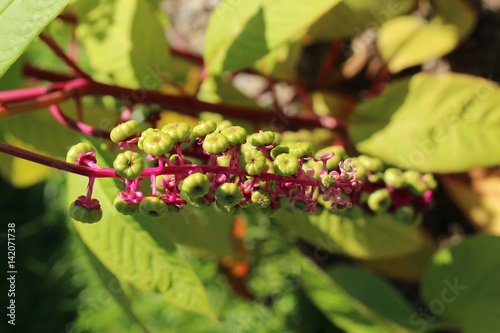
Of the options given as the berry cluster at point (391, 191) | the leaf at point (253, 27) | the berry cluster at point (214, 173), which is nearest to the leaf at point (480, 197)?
the berry cluster at point (391, 191)

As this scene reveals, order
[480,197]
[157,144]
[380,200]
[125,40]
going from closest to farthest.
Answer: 1. [157,144]
2. [380,200]
3. [125,40]
4. [480,197]

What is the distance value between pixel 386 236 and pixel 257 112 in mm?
480

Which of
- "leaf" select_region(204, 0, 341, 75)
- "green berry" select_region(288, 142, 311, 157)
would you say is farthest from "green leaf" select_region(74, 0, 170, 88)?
"green berry" select_region(288, 142, 311, 157)

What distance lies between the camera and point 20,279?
2.87 metres

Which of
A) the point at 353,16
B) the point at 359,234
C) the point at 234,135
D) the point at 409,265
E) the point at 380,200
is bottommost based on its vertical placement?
the point at 409,265

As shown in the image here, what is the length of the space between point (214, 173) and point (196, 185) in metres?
0.06

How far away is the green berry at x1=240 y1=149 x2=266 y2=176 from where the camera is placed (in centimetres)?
73

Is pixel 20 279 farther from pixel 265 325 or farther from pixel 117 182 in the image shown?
pixel 117 182

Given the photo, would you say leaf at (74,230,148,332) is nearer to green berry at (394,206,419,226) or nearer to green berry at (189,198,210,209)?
green berry at (189,198,210,209)

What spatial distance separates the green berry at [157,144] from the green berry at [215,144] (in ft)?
0.15

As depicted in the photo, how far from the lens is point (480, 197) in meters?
1.59

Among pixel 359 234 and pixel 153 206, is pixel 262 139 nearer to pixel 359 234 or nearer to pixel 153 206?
pixel 153 206

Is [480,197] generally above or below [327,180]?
below

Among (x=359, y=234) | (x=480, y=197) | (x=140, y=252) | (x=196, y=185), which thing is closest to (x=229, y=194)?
(x=196, y=185)
